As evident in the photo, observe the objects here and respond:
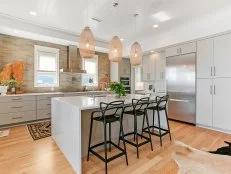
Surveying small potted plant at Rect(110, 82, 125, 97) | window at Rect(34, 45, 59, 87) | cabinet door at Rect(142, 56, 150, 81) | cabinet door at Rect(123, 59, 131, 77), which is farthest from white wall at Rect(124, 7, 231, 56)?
window at Rect(34, 45, 59, 87)

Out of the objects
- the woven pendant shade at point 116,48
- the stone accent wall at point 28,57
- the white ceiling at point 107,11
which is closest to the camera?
the white ceiling at point 107,11

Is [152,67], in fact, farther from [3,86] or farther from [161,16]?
[3,86]

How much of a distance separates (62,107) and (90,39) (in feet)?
4.56

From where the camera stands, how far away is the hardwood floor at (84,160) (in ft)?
6.76

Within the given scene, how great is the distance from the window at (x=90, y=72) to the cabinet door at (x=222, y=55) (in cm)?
442

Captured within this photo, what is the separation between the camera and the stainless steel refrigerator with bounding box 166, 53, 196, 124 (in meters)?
4.14

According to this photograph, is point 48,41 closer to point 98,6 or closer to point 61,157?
point 98,6

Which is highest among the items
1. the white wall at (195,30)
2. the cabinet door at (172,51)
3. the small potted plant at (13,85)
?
the white wall at (195,30)

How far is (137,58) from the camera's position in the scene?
3484mm

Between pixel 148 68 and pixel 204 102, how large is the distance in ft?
8.25

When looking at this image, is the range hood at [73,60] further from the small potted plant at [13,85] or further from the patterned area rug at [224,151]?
the patterned area rug at [224,151]

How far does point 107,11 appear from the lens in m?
3.32


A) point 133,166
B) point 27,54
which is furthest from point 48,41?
point 133,166

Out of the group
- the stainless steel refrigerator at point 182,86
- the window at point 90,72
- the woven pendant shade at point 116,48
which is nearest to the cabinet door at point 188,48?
the stainless steel refrigerator at point 182,86
